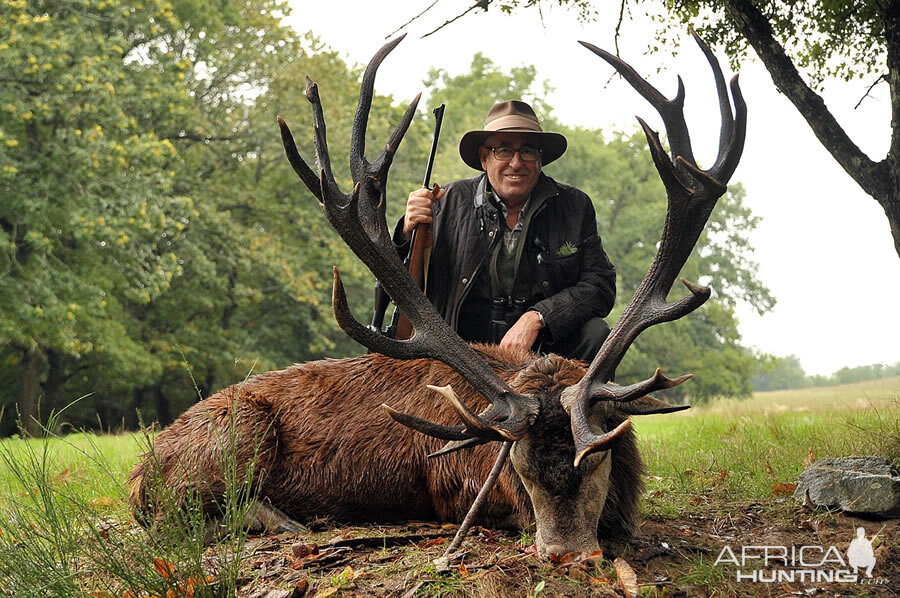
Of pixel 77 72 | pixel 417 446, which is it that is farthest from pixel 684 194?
pixel 77 72

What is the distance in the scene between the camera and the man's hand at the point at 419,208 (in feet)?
16.9

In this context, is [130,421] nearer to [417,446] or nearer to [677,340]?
[677,340]

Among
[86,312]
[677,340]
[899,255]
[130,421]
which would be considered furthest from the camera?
[677,340]

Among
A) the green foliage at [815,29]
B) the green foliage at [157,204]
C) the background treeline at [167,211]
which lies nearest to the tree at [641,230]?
the background treeline at [167,211]

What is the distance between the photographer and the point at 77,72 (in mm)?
14969

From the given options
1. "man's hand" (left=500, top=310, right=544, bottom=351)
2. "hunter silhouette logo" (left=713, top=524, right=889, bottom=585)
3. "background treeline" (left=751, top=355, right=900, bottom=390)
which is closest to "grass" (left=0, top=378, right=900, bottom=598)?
"hunter silhouette logo" (left=713, top=524, right=889, bottom=585)

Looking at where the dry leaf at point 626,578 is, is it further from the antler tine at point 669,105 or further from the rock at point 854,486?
the antler tine at point 669,105

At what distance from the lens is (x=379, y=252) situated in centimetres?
397

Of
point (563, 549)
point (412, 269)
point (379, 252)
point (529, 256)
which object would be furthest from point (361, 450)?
point (529, 256)

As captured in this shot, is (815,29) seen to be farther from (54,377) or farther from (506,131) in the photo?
(54,377)

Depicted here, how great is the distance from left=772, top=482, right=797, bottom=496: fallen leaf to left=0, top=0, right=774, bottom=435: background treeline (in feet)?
32.9

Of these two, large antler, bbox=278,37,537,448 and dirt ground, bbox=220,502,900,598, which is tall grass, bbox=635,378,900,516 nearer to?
dirt ground, bbox=220,502,900,598

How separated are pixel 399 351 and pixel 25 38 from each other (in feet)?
44.6

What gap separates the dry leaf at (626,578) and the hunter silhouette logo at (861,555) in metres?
0.98
